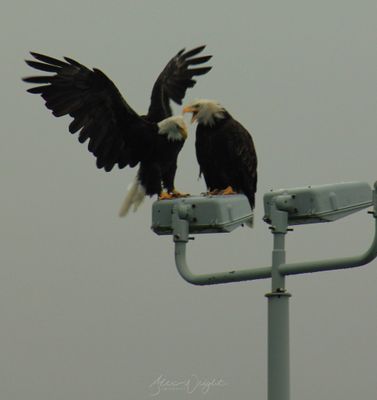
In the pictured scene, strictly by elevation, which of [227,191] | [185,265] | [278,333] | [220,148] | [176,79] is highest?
[176,79]

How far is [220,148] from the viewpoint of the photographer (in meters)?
11.6

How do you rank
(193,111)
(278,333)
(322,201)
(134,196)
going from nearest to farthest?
(278,333) → (322,201) → (193,111) → (134,196)

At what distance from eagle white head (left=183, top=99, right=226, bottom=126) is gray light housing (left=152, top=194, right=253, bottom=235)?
418 centimetres

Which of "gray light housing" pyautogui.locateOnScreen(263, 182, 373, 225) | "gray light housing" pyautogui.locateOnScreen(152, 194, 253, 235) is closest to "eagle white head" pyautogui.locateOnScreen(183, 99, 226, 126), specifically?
"gray light housing" pyautogui.locateOnScreen(152, 194, 253, 235)

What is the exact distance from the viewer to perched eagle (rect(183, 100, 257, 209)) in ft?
37.9

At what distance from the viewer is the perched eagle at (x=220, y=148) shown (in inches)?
455

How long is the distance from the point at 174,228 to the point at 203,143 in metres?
4.43

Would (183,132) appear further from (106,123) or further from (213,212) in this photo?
(213,212)

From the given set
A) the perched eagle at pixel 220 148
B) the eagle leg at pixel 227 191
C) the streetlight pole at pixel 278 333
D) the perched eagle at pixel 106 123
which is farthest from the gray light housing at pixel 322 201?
the perched eagle at pixel 106 123

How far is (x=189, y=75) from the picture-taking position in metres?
15.1

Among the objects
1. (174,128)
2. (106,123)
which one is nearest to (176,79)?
(106,123)

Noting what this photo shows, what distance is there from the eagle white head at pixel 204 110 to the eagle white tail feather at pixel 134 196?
106cm

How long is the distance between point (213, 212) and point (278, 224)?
473 mm

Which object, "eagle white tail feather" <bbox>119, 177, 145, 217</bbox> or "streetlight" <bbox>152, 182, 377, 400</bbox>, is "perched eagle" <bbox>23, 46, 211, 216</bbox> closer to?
"eagle white tail feather" <bbox>119, 177, 145, 217</bbox>
